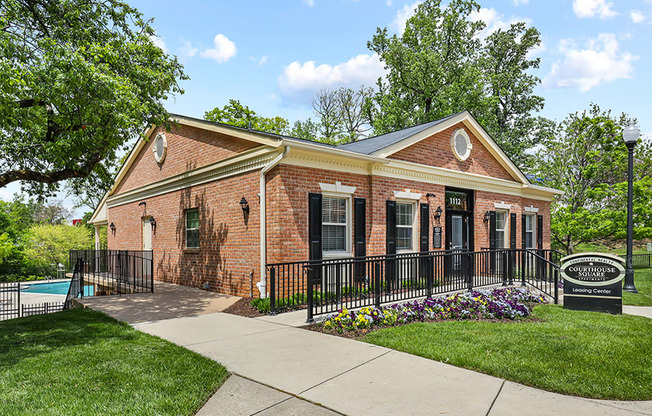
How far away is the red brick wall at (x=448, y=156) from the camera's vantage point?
12.4 meters

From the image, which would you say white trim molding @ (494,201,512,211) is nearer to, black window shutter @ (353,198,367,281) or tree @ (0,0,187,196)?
black window shutter @ (353,198,367,281)

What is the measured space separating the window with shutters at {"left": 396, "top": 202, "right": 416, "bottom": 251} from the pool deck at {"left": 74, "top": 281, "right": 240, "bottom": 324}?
16.8ft

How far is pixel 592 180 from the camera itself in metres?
20.9

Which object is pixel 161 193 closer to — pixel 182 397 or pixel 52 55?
pixel 52 55

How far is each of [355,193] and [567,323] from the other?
18.4 ft

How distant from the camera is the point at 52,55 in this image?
24.8 feet

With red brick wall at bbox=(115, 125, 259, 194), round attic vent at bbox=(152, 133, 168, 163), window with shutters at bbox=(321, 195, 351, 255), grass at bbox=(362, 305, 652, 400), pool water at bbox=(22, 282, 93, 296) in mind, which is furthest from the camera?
pool water at bbox=(22, 282, 93, 296)

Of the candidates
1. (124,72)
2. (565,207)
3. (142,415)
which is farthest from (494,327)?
(565,207)

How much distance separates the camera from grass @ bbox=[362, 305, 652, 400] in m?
4.13

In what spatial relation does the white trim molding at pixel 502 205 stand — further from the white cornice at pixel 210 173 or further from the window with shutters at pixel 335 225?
the white cornice at pixel 210 173

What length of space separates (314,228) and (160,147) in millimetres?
8371

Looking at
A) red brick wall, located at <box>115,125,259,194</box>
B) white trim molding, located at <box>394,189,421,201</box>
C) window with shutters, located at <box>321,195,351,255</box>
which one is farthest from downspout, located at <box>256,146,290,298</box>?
white trim molding, located at <box>394,189,421,201</box>

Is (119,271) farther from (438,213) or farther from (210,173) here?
(438,213)

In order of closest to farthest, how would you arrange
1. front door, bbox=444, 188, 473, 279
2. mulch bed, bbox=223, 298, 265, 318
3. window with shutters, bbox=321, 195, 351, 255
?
mulch bed, bbox=223, 298, 265, 318, window with shutters, bbox=321, 195, 351, 255, front door, bbox=444, 188, 473, 279
